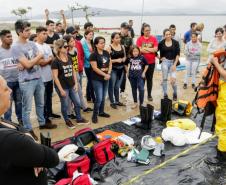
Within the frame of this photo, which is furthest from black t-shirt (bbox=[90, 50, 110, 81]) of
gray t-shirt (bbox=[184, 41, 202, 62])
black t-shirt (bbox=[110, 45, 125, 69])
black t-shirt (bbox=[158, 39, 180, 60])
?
gray t-shirt (bbox=[184, 41, 202, 62])

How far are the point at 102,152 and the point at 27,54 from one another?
6.43ft

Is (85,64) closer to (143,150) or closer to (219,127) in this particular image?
(143,150)

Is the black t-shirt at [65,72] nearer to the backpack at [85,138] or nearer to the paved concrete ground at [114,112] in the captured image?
the paved concrete ground at [114,112]

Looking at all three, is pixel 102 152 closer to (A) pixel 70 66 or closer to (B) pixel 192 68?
(A) pixel 70 66

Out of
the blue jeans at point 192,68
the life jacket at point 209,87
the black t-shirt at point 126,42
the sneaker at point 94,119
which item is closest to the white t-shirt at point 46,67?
the sneaker at point 94,119

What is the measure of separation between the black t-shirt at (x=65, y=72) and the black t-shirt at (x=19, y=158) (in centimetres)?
311

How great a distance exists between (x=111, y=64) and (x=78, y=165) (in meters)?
2.52

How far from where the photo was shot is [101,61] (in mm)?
5109

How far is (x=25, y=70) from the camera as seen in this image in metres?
4.28

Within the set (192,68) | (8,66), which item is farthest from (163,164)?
(192,68)

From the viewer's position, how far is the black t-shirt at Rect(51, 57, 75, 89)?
15.1 feet

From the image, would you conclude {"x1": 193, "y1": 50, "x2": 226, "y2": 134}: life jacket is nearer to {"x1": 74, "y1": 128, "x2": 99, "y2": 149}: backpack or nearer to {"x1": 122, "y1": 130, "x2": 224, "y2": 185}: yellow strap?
{"x1": 122, "y1": 130, "x2": 224, "y2": 185}: yellow strap

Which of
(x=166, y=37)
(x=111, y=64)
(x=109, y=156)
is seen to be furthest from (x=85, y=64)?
(x=109, y=156)

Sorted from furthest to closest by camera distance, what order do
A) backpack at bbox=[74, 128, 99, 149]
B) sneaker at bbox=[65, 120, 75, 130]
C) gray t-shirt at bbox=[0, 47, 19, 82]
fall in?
sneaker at bbox=[65, 120, 75, 130]
gray t-shirt at bbox=[0, 47, 19, 82]
backpack at bbox=[74, 128, 99, 149]
